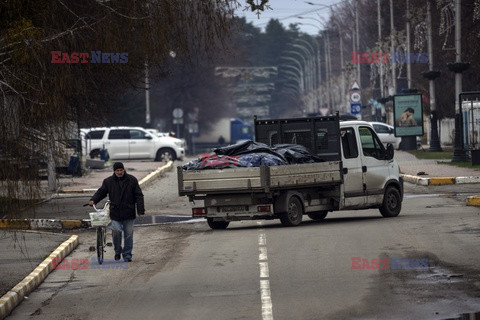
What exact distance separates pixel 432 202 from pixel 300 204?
21.0 ft

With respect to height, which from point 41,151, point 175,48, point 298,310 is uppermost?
point 175,48

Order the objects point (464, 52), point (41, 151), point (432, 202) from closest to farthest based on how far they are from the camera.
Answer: point (41, 151), point (432, 202), point (464, 52)

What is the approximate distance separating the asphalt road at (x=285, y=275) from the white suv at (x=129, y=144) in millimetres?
36056

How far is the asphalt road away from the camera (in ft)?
42.2

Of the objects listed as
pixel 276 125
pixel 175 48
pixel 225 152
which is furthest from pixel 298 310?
pixel 276 125

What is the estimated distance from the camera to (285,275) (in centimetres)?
1558

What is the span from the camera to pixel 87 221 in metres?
26.1

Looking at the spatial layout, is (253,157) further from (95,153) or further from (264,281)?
(95,153)

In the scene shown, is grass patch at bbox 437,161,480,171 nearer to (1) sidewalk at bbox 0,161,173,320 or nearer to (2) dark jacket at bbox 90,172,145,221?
(1) sidewalk at bbox 0,161,173,320

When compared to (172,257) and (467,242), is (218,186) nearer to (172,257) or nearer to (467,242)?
(172,257)

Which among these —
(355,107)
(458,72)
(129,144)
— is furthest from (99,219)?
(355,107)

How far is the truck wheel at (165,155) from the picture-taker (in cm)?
6156

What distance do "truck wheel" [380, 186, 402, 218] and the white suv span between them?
35.7 meters

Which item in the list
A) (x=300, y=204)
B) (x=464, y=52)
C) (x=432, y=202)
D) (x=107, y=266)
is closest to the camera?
(x=107, y=266)
